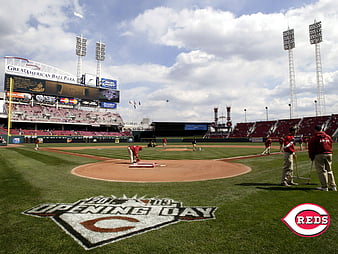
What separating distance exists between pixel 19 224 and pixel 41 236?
92cm

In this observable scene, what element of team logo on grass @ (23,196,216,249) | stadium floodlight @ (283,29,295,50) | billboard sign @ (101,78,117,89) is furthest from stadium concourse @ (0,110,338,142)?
team logo on grass @ (23,196,216,249)

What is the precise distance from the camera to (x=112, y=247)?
10.2 ft

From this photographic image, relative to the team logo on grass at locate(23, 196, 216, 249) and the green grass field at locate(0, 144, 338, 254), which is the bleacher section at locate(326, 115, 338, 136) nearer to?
→ the green grass field at locate(0, 144, 338, 254)

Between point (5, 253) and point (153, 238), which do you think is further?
point (153, 238)

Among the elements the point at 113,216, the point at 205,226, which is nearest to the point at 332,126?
the point at 205,226

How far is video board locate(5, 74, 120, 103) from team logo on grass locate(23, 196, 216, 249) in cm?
6538

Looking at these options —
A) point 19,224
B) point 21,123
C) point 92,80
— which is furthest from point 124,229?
point 92,80

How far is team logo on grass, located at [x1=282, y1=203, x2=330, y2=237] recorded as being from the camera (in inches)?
143

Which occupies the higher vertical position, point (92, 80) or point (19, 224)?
point (92, 80)

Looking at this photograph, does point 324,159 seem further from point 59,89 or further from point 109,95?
point 109,95

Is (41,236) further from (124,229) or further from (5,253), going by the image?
(124,229)

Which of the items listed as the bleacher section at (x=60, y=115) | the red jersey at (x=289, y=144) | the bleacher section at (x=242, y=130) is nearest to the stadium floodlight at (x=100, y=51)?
the bleacher section at (x=60, y=115)

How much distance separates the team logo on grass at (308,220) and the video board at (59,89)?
69182 millimetres

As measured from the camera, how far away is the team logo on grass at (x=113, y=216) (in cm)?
357
